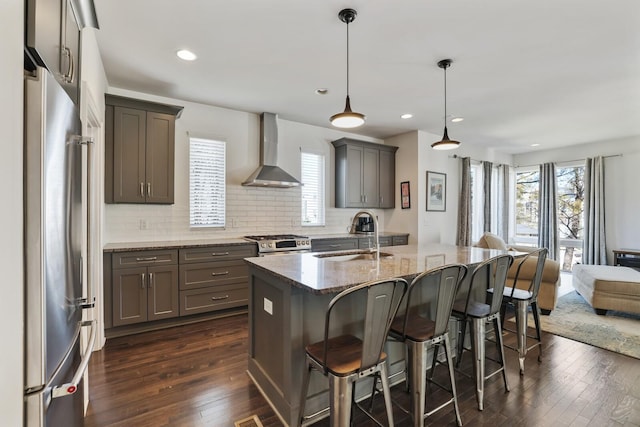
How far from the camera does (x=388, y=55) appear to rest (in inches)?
108

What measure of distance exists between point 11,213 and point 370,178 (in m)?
4.86

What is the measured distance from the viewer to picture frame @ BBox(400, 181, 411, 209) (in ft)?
17.8

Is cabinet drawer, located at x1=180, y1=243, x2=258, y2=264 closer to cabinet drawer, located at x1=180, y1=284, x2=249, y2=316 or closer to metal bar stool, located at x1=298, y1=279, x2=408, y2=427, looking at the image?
cabinet drawer, located at x1=180, y1=284, x2=249, y2=316

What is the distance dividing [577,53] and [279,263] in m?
3.15

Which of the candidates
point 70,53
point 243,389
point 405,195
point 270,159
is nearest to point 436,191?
point 405,195

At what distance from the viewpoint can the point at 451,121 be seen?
4.73 meters

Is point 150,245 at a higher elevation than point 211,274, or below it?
higher

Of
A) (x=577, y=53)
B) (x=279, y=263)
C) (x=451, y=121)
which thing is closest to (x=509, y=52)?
(x=577, y=53)

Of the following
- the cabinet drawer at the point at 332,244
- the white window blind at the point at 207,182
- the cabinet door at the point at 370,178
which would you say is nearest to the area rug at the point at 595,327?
the cabinet drawer at the point at 332,244

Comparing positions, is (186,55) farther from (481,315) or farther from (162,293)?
(481,315)

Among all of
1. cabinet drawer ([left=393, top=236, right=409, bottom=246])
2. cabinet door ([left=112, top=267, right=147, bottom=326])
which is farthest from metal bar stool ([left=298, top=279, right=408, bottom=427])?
cabinet drawer ([left=393, top=236, right=409, bottom=246])

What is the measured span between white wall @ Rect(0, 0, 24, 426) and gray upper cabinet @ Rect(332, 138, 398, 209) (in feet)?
14.4

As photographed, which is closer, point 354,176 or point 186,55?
point 186,55

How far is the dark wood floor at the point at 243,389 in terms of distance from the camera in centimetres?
193
